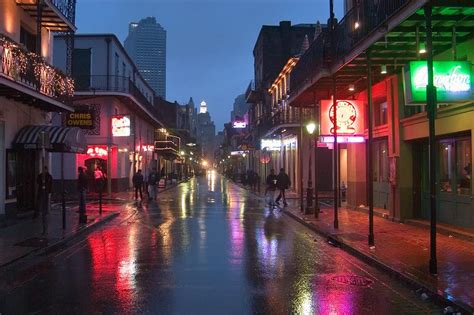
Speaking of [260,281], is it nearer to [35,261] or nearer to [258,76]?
[35,261]

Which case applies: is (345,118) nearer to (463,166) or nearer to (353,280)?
(463,166)

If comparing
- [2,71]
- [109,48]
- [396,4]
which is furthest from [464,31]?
[109,48]

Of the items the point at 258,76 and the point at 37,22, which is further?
the point at 258,76

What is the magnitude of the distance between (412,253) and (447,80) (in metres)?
3.52

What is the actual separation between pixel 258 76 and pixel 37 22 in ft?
158

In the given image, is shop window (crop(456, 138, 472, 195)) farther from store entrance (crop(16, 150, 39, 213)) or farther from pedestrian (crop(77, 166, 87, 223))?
store entrance (crop(16, 150, 39, 213))

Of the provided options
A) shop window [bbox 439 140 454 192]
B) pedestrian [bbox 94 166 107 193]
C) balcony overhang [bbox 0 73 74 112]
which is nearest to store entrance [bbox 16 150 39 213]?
balcony overhang [bbox 0 73 74 112]

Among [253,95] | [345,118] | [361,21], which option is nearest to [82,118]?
[345,118]

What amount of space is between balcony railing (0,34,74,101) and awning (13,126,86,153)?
3.99 ft

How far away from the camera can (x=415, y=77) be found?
1012cm

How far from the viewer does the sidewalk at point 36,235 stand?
37.7 ft

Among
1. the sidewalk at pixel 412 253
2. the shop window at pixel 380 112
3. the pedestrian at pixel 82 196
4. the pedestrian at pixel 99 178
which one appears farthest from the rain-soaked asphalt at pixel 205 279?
the shop window at pixel 380 112

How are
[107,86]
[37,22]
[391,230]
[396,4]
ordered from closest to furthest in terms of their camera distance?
[396,4] < [391,230] < [37,22] < [107,86]

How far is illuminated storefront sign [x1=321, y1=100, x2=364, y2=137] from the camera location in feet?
55.5
